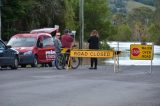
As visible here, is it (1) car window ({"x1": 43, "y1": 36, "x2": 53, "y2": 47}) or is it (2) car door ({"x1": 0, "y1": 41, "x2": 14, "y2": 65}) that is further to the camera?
(1) car window ({"x1": 43, "y1": 36, "x2": 53, "y2": 47})

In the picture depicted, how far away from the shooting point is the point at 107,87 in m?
18.0

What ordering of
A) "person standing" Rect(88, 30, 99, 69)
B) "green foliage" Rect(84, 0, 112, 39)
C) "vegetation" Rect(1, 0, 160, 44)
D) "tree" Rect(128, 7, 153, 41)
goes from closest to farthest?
1. "person standing" Rect(88, 30, 99, 69)
2. "vegetation" Rect(1, 0, 160, 44)
3. "green foliage" Rect(84, 0, 112, 39)
4. "tree" Rect(128, 7, 153, 41)

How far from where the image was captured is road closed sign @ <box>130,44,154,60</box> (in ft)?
86.9

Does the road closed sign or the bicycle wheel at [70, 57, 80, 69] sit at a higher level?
the road closed sign

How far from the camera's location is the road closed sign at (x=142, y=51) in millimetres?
26484

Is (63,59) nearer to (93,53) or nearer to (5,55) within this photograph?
(93,53)

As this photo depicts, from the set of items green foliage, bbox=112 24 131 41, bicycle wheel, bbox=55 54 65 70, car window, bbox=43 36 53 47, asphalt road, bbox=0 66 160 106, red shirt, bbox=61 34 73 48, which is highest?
red shirt, bbox=61 34 73 48

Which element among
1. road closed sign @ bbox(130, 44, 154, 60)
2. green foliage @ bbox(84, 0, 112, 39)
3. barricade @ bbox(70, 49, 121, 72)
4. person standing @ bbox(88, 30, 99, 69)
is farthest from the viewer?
green foliage @ bbox(84, 0, 112, 39)

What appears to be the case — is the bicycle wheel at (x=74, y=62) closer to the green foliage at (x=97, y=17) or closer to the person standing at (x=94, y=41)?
the person standing at (x=94, y=41)

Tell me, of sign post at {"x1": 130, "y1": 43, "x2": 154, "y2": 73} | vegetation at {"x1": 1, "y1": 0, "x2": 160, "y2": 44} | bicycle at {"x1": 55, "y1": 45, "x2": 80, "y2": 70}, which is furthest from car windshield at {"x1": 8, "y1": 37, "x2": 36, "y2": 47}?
vegetation at {"x1": 1, "y1": 0, "x2": 160, "y2": 44}

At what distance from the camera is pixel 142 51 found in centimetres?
2659

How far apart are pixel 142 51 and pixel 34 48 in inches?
278

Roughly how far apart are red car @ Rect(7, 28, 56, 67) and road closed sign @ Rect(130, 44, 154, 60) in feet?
21.3

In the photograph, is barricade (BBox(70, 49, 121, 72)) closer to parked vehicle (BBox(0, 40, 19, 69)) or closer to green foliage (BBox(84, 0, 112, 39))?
parked vehicle (BBox(0, 40, 19, 69))
